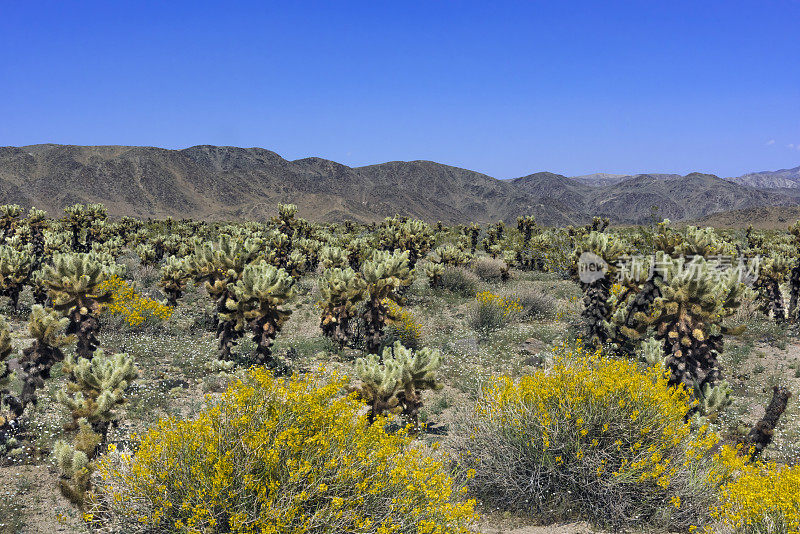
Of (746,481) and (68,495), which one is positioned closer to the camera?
(746,481)

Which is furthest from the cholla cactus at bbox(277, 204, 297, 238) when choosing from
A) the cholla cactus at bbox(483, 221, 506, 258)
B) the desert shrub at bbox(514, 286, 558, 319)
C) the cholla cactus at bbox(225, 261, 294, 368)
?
the cholla cactus at bbox(225, 261, 294, 368)

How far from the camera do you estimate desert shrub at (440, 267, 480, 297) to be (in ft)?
77.1

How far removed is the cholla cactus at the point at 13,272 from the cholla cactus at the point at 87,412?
10862mm

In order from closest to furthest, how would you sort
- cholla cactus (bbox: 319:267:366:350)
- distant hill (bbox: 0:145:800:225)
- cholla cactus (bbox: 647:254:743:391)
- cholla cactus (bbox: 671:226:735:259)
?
1. cholla cactus (bbox: 647:254:743:391)
2. cholla cactus (bbox: 671:226:735:259)
3. cholla cactus (bbox: 319:267:366:350)
4. distant hill (bbox: 0:145:800:225)

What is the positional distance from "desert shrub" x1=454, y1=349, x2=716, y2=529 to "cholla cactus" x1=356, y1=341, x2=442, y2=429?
223 cm

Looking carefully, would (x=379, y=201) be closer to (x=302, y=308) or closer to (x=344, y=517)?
(x=302, y=308)

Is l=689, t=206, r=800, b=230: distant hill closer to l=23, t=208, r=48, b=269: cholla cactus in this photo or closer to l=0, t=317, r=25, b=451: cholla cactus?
l=23, t=208, r=48, b=269: cholla cactus

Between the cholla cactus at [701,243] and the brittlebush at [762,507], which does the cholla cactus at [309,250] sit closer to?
the cholla cactus at [701,243]

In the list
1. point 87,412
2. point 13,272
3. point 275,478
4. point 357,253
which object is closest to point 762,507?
point 275,478

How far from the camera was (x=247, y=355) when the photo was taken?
1345 cm

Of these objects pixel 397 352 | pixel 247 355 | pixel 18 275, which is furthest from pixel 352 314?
pixel 18 275

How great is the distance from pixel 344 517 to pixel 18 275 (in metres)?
16.9

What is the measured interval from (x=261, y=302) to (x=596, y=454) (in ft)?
29.3

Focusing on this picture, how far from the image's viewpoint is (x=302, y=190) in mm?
114125
